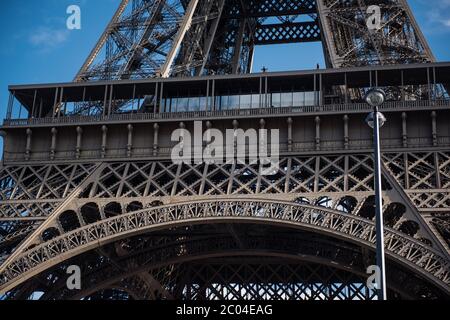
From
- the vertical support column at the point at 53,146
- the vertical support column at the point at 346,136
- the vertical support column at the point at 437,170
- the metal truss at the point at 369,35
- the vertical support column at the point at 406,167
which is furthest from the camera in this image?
the metal truss at the point at 369,35

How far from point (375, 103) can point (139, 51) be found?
76.2 ft

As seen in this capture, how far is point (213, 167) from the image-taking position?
38.2 metres

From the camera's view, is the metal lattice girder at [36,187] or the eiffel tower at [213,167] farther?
the metal lattice girder at [36,187]

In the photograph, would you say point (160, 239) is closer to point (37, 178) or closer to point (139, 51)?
point (37, 178)

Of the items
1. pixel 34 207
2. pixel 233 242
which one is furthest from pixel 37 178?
pixel 233 242

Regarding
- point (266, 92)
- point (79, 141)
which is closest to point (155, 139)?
point (79, 141)

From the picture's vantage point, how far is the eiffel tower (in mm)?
34094

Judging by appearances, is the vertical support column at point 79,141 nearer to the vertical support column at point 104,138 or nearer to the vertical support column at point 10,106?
the vertical support column at point 104,138

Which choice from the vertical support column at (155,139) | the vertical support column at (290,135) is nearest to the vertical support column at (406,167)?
the vertical support column at (290,135)

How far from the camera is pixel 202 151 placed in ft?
124

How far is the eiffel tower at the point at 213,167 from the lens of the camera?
3409cm

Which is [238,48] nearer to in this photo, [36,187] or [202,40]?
[202,40]

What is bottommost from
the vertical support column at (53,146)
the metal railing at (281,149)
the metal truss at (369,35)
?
the metal railing at (281,149)
